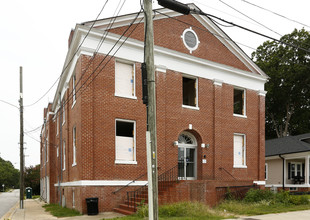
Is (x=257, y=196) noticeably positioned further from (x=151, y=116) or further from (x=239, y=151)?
(x=151, y=116)

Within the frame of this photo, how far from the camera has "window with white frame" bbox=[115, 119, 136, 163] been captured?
16016mm

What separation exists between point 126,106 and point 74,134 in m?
3.74

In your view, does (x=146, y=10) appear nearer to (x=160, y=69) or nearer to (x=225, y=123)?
(x=160, y=69)

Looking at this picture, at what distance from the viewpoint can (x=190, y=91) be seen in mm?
19906

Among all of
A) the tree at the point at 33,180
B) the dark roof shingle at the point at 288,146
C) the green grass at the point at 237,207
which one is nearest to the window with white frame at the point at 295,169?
the dark roof shingle at the point at 288,146

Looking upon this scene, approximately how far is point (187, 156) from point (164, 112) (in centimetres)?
320

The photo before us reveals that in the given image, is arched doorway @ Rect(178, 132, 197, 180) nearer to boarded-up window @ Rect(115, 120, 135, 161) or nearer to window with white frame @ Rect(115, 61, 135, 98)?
boarded-up window @ Rect(115, 120, 135, 161)

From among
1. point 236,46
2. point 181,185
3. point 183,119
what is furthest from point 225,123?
point 181,185

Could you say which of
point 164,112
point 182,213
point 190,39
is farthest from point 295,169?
point 182,213

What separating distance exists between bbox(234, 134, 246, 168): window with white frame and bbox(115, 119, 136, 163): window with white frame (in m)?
7.43

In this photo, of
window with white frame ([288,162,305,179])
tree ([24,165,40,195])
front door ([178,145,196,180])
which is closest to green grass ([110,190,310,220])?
front door ([178,145,196,180])

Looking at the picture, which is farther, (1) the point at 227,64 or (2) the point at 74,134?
(1) the point at 227,64

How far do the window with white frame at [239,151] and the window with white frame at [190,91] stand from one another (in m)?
3.72

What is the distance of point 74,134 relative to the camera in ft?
58.6
